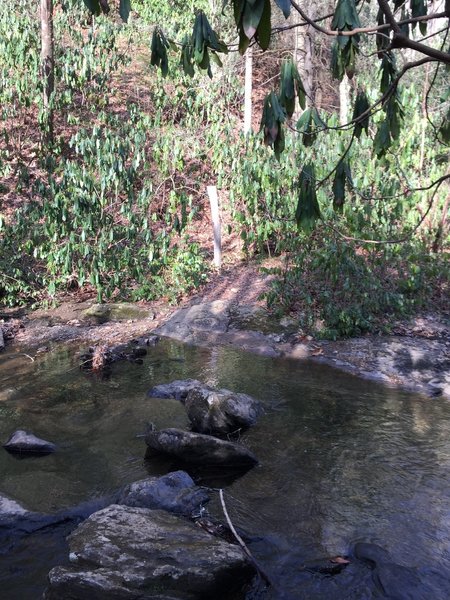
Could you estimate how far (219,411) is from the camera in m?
5.46

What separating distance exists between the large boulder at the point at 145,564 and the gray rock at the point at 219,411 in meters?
1.76

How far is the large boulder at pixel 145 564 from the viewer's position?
10.1ft

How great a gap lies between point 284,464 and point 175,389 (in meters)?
2.01

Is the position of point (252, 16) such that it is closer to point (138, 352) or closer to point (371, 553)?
point (371, 553)

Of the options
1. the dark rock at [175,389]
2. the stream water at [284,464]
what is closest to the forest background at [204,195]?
the stream water at [284,464]

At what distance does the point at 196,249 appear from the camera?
35.8ft

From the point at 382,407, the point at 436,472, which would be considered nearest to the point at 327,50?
the point at 382,407

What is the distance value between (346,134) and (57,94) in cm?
670

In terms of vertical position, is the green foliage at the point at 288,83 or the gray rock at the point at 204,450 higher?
the green foliage at the point at 288,83

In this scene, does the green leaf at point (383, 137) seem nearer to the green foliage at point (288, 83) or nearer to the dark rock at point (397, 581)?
the green foliage at point (288, 83)

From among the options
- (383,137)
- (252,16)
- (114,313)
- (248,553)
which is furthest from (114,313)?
(252,16)

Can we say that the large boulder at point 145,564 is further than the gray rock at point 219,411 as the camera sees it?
No

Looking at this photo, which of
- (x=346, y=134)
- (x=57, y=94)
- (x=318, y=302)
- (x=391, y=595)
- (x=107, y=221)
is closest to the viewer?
(x=391, y=595)

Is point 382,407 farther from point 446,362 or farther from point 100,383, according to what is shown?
point 100,383
